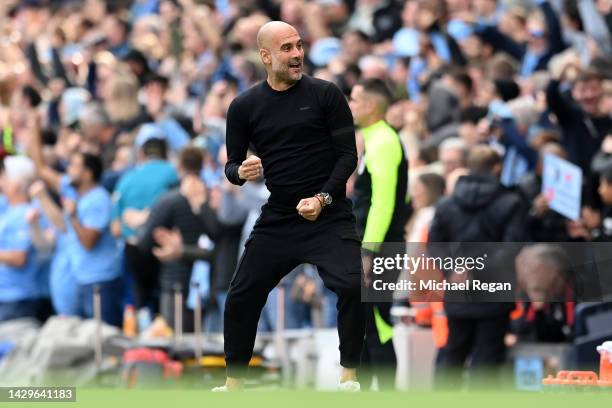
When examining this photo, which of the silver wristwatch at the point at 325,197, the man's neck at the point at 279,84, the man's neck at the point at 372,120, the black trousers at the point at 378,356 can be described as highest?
the man's neck at the point at 372,120

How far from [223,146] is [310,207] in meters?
7.69

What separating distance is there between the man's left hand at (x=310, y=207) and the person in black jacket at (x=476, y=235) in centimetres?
367

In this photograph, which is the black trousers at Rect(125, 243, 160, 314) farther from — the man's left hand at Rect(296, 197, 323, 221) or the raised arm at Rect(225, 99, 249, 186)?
the man's left hand at Rect(296, 197, 323, 221)

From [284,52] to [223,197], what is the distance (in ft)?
20.8

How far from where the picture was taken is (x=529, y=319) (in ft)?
45.0

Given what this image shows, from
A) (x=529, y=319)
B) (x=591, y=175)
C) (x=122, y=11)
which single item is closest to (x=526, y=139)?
(x=591, y=175)

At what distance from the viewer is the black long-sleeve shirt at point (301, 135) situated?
976 centimetres

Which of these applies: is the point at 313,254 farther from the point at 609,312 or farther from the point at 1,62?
the point at 1,62

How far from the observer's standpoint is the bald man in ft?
31.9

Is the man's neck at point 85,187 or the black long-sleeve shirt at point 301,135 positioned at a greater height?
the man's neck at point 85,187

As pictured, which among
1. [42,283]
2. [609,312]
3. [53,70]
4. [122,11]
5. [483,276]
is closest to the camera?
[483,276]

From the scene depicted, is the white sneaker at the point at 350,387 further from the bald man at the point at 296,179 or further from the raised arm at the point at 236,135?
the raised arm at the point at 236,135

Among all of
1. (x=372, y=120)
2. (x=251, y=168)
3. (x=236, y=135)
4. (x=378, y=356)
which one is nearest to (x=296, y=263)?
(x=251, y=168)

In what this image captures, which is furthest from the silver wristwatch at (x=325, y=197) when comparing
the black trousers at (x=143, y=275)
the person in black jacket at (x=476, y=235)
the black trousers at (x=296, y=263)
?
the black trousers at (x=143, y=275)
